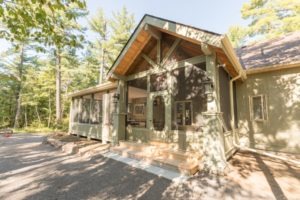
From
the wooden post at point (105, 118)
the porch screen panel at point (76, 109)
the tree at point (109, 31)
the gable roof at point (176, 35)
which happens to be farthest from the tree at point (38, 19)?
the tree at point (109, 31)

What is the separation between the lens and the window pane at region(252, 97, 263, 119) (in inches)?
302

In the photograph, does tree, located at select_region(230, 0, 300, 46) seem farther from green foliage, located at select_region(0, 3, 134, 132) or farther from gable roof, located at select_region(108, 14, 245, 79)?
gable roof, located at select_region(108, 14, 245, 79)

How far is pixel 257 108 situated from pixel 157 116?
4.53 m

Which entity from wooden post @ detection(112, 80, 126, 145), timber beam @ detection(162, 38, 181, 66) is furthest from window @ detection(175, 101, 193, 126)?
wooden post @ detection(112, 80, 126, 145)

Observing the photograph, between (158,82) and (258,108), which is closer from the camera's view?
(158,82)

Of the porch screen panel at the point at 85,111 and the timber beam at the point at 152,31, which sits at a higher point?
the timber beam at the point at 152,31

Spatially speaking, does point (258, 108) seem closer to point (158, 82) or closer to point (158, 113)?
point (158, 113)

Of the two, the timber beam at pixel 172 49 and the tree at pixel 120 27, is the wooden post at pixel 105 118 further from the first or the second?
the tree at pixel 120 27

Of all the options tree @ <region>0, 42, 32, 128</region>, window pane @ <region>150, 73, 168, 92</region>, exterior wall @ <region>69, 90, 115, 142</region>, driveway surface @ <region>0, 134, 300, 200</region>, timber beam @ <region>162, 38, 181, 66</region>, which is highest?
tree @ <region>0, 42, 32, 128</region>

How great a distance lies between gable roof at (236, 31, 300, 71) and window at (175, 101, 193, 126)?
347cm

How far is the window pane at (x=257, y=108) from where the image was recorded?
766 centimetres

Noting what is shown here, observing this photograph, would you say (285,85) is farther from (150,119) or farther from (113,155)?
(113,155)

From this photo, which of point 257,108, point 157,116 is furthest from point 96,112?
point 257,108

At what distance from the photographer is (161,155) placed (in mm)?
6039
